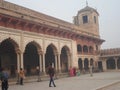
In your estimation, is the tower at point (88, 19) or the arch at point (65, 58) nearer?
the arch at point (65, 58)

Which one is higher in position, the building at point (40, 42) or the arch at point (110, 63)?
the building at point (40, 42)

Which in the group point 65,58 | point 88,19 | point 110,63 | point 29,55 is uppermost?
point 88,19

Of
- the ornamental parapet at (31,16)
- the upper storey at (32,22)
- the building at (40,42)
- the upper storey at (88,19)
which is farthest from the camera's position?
the upper storey at (88,19)

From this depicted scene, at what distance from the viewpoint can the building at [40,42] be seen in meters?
22.8

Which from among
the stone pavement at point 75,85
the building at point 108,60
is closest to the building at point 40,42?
the building at point 108,60

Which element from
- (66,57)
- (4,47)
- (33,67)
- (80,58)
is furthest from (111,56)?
(4,47)

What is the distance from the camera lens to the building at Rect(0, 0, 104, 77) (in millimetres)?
22750

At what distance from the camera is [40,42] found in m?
26.3

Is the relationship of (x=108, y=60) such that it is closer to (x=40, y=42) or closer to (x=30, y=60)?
(x=30, y=60)

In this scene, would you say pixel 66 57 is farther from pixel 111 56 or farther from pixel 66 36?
pixel 111 56

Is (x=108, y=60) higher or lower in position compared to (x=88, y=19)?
lower

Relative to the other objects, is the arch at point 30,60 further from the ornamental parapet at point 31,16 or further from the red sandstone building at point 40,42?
the ornamental parapet at point 31,16

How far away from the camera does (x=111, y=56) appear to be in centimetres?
4097

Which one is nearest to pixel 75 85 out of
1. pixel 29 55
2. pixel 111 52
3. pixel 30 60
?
pixel 29 55
